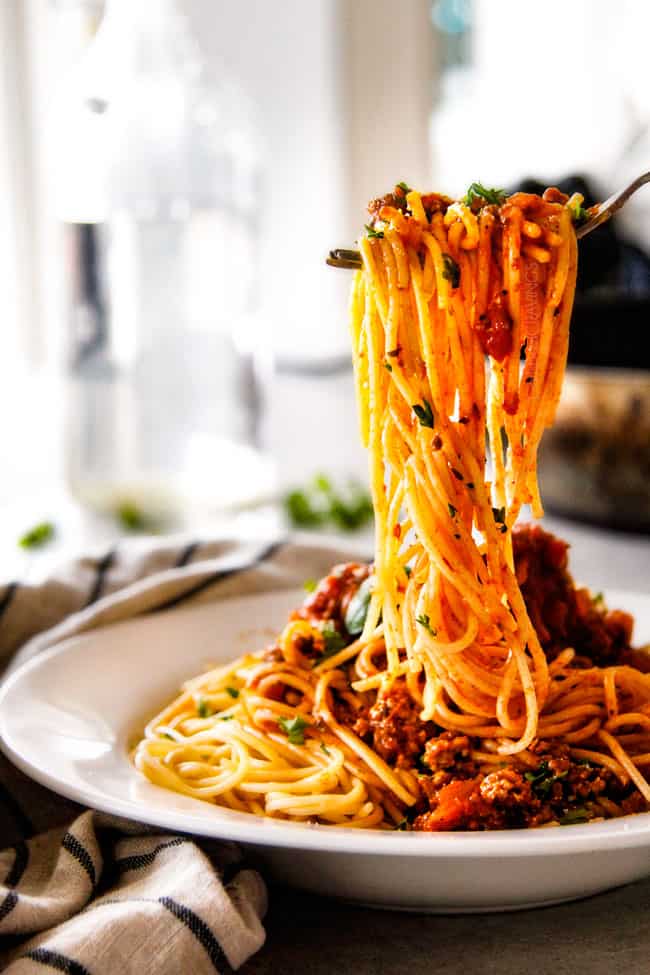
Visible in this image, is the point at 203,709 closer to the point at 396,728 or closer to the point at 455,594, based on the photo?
the point at 396,728

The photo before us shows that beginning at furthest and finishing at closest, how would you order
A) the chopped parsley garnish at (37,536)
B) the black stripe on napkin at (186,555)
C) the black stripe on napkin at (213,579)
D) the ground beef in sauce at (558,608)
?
the chopped parsley garnish at (37,536)
the black stripe on napkin at (186,555)
the black stripe on napkin at (213,579)
the ground beef in sauce at (558,608)

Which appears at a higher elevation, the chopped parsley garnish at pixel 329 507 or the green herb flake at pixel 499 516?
the green herb flake at pixel 499 516

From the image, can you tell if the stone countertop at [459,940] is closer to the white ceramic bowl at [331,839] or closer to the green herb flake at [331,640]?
the white ceramic bowl at [331,839]

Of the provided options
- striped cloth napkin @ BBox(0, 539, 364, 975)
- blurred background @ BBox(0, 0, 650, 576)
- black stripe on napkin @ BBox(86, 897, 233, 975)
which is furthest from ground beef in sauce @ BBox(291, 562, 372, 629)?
blurred background @ BBox(0, 0, 650, 576)

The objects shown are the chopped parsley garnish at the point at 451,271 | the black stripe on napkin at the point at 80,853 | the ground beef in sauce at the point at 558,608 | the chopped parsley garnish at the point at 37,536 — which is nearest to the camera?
the black stripe on napkin at the point at 80,853

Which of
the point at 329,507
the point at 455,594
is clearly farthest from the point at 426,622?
the point at 329,507

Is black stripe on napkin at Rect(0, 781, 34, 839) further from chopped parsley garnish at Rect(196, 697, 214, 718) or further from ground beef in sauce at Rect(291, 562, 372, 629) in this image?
ground beef in sauce at Rect(291, 562, 372, 629)

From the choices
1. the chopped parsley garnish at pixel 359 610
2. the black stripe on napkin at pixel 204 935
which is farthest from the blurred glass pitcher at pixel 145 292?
the black stripe on napkin at pixel 204 935
